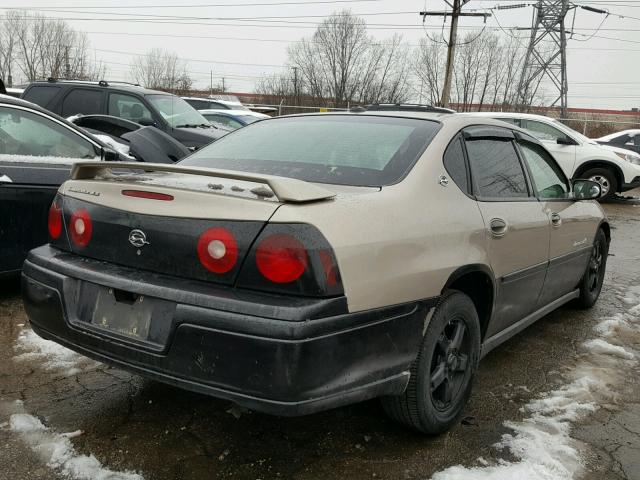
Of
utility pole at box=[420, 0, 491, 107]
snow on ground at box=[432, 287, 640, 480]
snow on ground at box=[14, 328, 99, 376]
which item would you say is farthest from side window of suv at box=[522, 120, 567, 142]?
utility pole at box=[420, 0, 491, 107]

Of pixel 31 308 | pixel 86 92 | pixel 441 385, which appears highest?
pixel 86 92

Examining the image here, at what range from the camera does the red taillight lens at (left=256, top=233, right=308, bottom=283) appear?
6.64 feet

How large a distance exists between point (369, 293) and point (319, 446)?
89 cm

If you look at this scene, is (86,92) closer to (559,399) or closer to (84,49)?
(559,399)

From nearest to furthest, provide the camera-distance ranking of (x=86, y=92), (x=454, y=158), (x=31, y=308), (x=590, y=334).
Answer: (x=31, y=308)
(x=454, y=158)
(x=590, y=334)
(x=86, y=92)

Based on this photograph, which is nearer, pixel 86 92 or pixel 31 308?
pixel 31 308

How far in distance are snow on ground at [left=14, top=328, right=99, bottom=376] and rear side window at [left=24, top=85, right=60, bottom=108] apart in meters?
6.47

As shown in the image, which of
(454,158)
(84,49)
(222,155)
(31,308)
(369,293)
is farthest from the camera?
(84,49)

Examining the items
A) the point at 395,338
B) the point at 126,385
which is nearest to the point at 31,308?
the point at 126,385

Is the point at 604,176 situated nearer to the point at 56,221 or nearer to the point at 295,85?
the point at 56,221

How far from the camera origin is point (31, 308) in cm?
263

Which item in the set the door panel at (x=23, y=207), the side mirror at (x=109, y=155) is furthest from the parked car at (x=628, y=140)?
the door panel at (x=23, y=207)

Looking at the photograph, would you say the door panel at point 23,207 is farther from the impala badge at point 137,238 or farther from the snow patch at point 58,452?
the impala badge at point 137,238

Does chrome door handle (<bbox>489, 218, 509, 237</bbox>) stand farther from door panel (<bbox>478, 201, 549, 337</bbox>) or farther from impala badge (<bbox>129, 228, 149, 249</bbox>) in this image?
impala badge (<bbox>129, 228, 149, 249</bbox>)
